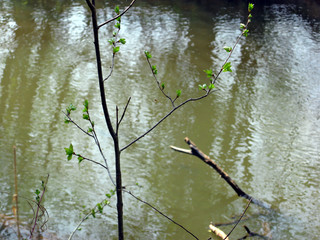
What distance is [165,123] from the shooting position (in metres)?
3.49

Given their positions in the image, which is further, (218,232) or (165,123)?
(165,123)

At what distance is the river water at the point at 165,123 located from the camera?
255 cm

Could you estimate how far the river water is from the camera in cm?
255

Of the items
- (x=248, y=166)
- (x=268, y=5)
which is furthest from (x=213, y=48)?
(x=268, y=5)

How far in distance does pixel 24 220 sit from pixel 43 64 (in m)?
2.34

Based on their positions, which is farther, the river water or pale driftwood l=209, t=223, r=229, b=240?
the river water

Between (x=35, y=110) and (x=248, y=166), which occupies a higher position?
(x=35, y=110)

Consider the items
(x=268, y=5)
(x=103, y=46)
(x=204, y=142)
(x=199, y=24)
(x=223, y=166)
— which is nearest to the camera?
(x=223, y=166)

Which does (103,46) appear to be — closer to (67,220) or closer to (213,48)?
(213,48)

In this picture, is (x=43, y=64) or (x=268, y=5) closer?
(x=43, y=64)

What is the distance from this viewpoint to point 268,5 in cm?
752

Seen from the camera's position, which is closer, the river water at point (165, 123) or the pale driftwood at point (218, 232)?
the pale driftwood at point (218, 232)

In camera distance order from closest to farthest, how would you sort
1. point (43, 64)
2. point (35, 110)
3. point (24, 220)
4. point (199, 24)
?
point (24, 220) < point (35, 110) < point (43, 64) < point (199, 24)

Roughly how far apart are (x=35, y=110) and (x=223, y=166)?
1702 mm
